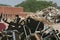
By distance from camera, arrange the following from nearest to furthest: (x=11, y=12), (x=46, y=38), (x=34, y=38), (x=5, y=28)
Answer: (x=34, y=38), (x=46, y=38), (x=5, y=28), (x=11, y=12)

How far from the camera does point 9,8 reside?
2772cm

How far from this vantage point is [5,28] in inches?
358

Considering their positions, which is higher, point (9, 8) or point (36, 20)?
point (36, 20)

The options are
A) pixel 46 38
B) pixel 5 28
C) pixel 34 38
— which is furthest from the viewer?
pixel 5 28

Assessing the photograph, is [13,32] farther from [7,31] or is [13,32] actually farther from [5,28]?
[5,28]

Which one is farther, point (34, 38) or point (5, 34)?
point (5, 34)

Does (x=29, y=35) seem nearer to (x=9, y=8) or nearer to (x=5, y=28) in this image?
(x=5, y=28)

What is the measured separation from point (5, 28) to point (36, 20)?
1245 millimetres

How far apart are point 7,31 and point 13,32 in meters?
0.43

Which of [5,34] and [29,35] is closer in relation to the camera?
[29,35]

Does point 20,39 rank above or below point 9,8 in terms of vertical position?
above

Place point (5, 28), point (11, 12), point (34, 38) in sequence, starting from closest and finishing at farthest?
point (34, 38), point (5, 28), point (11, 12)

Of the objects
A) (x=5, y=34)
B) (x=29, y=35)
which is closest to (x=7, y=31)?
(x=5, y=34)

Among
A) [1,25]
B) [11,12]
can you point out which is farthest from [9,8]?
[1,25]
